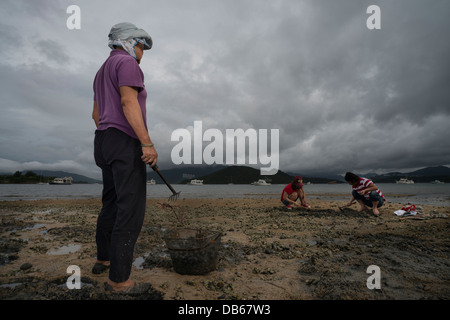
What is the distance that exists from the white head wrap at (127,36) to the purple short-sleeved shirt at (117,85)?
0.37ft

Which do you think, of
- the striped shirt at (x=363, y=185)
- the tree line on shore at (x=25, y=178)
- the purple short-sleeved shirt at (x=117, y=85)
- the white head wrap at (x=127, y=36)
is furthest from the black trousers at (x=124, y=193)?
the tree line on shore at (x=25, y=178)

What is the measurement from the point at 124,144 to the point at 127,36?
162cm

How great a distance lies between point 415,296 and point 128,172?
3913 millimetres

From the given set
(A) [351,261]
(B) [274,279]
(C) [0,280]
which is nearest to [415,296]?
(A) [351,261]

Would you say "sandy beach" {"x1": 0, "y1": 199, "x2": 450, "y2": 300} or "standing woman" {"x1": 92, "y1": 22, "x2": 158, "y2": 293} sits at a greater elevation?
"standing woman" {"x1": 92, "y1": 22, "x2": 158, "y2": 293}

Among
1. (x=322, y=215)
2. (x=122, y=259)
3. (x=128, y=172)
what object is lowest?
(x=322, y=215)

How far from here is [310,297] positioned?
2.83 metres

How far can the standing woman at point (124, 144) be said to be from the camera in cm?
270

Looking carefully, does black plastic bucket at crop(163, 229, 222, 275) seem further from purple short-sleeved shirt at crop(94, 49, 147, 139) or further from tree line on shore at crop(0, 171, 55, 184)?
tree line on shore at crop(0, 171, 55, 184)

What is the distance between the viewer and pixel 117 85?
9.71 ft

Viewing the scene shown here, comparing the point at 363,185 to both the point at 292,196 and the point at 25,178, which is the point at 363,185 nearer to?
the point at 292,196

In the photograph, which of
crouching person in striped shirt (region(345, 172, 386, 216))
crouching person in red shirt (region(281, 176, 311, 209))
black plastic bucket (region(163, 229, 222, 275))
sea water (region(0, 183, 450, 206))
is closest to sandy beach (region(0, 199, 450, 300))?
black plastic bucket (region(163, 229, 222, 275))

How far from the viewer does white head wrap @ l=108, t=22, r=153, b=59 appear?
3.12 metres
